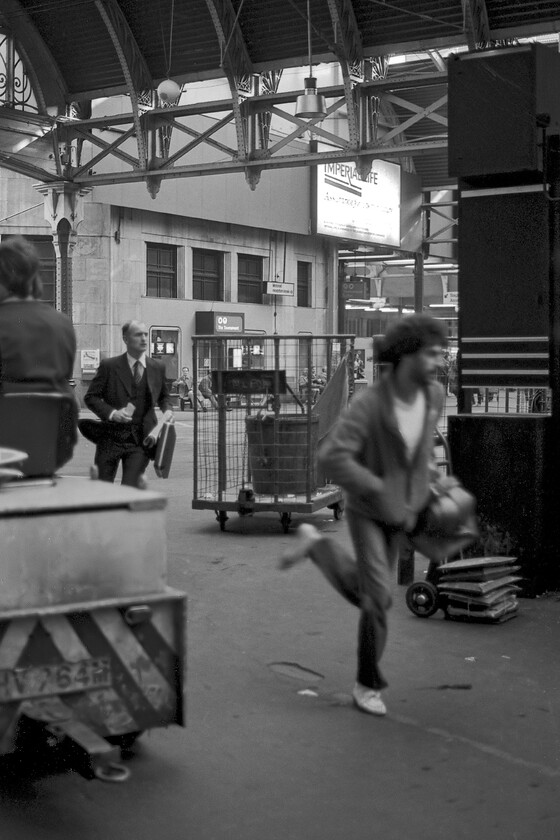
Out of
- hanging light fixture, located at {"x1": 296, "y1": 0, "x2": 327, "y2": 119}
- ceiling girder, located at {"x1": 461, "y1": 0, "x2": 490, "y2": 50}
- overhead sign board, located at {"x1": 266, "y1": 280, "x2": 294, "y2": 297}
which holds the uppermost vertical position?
ceiling girder, located at {"x1": 461, "y1": 0, "x2": 490, "y2": 50}

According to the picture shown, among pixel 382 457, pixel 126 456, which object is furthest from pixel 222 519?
pixel 382 457

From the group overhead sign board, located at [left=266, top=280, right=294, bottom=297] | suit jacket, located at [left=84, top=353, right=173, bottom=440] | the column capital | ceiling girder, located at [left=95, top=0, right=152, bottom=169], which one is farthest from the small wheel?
overhead sign board, located at [left=266, top=280, right=294, bottom=297]

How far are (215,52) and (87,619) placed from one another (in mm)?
21606

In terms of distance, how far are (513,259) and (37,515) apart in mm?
5426

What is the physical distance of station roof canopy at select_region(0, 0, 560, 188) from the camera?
71.2 ft

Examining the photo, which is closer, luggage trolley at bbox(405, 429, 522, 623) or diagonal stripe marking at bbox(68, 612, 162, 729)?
diagonal stripe marking at bbox(68, 612, 162, 729)

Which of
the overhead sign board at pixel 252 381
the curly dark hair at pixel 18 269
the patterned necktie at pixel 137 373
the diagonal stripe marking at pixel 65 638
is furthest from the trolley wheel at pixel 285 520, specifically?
the diagonal stripe marking at pixel 65 638

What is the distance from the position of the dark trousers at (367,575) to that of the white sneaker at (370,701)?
0.03 m

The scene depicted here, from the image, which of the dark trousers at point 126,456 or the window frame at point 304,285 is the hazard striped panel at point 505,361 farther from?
the window frame at point 304,285

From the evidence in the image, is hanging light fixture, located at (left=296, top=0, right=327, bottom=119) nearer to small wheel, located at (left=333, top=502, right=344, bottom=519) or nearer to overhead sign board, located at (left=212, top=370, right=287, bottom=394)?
small wheel, located at (left=333, top=502, right=344, bottom=519)

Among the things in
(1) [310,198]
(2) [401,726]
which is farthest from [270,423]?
(1) [310,198]

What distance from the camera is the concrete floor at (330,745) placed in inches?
161

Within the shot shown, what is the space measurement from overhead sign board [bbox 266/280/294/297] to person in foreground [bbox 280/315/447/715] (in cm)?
3918

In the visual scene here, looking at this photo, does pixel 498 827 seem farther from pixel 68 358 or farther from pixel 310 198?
pixel 310 198
